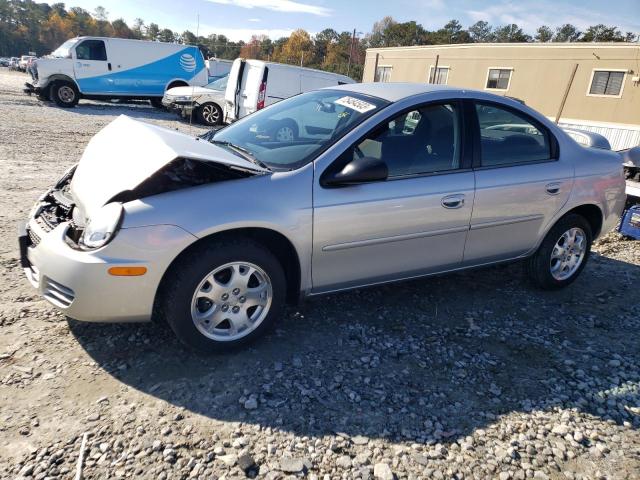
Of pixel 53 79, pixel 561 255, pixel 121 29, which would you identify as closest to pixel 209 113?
pixel 53 79

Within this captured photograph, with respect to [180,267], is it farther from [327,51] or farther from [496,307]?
[327,51]

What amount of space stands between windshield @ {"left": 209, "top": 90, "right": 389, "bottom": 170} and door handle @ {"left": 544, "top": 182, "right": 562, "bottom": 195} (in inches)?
62.0

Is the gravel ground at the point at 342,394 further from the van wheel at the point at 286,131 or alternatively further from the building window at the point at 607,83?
the building window at the point at 607,83

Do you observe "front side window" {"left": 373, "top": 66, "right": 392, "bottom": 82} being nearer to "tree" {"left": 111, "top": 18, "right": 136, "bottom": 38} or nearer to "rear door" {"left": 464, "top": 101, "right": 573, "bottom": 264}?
"rear door" {"left": 464, "top": 101, "right": 573, "bottom": 264}

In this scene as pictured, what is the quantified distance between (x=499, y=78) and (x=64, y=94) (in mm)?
24270

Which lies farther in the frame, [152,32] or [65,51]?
[152,32]

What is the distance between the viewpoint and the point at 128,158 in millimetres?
2957

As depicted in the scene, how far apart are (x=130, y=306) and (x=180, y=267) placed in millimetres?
343

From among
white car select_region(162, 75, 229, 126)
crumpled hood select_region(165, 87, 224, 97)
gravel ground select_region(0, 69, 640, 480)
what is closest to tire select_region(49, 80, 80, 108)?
white car select_region(162, 75, 229, 126)

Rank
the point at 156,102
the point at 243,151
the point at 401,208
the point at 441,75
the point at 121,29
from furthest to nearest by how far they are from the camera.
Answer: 1. the point at 121,29
2. the point at 441,75
3. the point at 156,102
4. the point at 243,151
5. the point at 401,208

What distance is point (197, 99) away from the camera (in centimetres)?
1441

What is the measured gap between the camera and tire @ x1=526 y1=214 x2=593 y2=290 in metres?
4.13

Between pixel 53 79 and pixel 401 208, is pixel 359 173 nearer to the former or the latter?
pixel 401 208

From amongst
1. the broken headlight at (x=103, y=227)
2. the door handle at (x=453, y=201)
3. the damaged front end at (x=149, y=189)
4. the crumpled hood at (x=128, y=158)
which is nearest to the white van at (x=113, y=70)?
the crumpled hood at (x=128, y=158)
